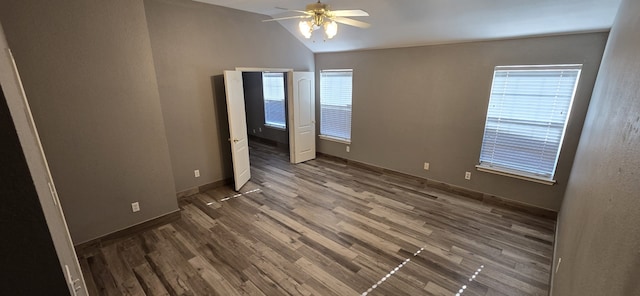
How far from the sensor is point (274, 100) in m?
6.52

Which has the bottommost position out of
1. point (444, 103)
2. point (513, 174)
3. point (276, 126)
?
point (513, 174)

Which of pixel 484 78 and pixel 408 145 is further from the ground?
pixel 484 78

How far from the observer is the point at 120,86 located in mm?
2641

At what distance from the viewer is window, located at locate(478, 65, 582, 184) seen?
305cm

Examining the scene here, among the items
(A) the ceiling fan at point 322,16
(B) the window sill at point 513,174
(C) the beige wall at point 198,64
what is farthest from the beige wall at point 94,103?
(B) the window sill at point 513,174

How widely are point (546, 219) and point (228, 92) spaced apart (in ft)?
15.3

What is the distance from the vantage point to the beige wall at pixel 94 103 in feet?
7.24

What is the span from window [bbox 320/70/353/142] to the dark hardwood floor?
1.82 metres

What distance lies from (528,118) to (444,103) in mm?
1058

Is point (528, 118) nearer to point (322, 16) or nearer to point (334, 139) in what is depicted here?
point (322, 16)

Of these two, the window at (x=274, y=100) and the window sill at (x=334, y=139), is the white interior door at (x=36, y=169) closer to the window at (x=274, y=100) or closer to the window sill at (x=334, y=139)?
the window sill at (x=334, y=139)

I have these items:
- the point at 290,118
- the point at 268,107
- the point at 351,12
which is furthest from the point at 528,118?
the point at 268,107

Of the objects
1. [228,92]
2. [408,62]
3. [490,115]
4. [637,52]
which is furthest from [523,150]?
[228,92]

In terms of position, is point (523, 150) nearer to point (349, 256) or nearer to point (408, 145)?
point (408, 145)
